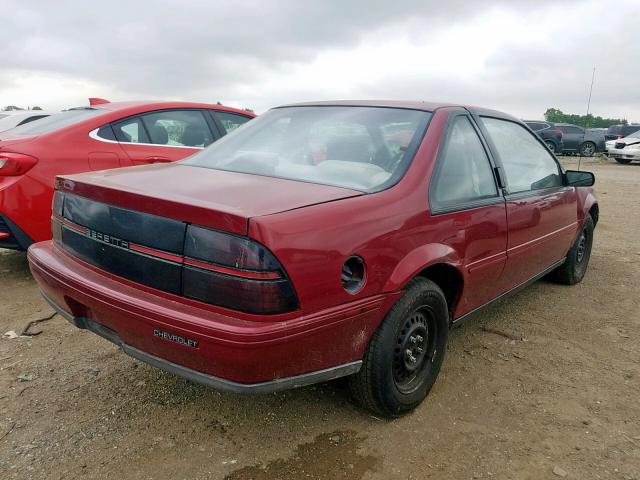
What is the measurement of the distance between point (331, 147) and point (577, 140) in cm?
2421

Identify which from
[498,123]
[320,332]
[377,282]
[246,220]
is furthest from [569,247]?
[246,220]

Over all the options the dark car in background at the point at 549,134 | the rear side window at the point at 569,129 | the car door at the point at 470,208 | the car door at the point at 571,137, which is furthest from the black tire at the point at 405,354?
the rear side window at the point at 569,129

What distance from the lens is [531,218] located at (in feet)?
11.0

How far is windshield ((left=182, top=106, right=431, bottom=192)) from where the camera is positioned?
2500mm

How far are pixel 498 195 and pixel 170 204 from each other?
192 centimetres

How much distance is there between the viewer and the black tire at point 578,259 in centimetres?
447

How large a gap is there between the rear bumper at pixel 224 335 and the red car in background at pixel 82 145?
1.97 metres

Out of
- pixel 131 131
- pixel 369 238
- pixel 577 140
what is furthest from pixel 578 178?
pixel 577 140

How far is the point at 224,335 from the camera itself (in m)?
1.83

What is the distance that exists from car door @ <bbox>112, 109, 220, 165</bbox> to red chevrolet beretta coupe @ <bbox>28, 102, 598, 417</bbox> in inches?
73.1

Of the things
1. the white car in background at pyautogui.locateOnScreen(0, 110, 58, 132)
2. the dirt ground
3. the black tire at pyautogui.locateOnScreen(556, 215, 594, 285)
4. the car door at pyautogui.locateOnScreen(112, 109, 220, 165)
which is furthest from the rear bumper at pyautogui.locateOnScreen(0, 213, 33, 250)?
the white car in background at pyautogui.locateOnScreen(0, 110, 58, 132)

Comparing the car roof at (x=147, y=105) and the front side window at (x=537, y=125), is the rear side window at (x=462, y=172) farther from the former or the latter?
the front side window at (x=537, y=125)

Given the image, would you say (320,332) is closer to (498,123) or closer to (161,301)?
(161,301)

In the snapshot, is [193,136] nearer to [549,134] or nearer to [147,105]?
[147,105]
